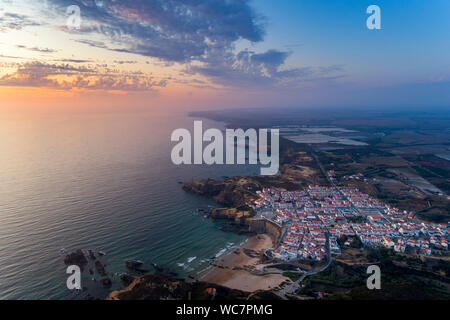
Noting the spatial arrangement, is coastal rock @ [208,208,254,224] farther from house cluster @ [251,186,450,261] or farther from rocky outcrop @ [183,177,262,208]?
rocky outcrop @ [183,177,262,208]

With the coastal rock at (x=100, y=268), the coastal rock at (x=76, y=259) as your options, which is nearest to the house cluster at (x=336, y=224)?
the coastal rock at (x=100, y=268)

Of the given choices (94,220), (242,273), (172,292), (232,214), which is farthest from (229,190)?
(172,292)

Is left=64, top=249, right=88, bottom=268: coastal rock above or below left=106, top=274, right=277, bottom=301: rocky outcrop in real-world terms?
above

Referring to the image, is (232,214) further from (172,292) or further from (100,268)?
(100,268)

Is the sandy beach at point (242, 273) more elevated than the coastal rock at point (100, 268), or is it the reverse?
the coastal rock at point (100, 268)

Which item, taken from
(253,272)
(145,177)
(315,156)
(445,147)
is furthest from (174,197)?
(445,147)

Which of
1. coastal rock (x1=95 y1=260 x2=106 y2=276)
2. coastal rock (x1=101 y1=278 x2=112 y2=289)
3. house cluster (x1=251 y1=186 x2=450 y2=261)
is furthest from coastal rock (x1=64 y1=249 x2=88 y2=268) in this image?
house cluster (x1=251 y1=186 x2=450 y2=261)

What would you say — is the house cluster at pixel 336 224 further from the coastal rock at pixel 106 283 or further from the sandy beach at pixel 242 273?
the coastal rock at pixel 106 283
